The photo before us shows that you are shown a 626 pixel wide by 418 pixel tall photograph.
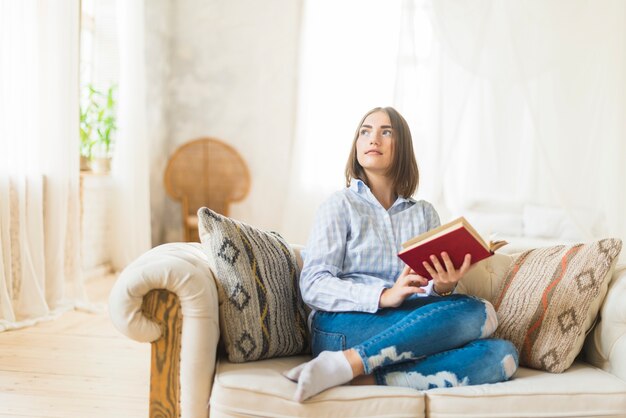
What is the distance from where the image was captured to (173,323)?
151 cm

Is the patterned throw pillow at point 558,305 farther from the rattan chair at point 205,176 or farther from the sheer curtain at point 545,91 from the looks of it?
the rattan chair at point 205,176

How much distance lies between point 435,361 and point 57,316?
2229 millimetres

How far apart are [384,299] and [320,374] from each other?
28 centimetres

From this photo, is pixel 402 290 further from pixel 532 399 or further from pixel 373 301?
pixel 532 399

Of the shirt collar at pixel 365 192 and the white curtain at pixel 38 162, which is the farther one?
the white curtain at pixel 38 162

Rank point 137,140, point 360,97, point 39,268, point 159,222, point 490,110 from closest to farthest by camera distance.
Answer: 1. point 39,268
2. point 490,110
3. point 137,140
4. point 360,97
5. point 159,222

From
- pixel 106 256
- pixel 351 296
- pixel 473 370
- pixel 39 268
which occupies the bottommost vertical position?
pixel 106 256

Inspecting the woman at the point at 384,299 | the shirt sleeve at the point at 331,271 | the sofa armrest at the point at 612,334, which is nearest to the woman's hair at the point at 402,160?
the woman at the point at 384,299

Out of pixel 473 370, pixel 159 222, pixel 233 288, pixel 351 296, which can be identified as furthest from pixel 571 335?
pixel 159 222

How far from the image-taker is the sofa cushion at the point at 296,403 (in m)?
1.40

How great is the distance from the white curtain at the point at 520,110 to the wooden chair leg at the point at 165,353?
7.23ft

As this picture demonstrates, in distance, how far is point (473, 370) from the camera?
4.93 feet

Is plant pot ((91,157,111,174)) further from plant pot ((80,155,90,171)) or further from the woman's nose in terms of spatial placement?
the woman's nose

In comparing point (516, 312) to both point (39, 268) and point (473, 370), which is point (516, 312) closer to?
point (473, 370)
